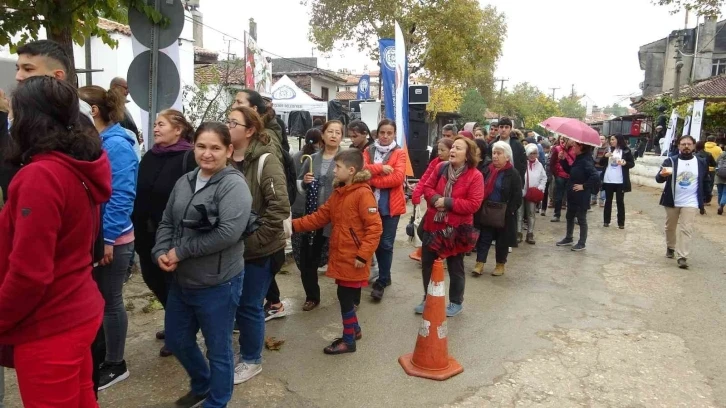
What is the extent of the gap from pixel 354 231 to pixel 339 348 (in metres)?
0.91

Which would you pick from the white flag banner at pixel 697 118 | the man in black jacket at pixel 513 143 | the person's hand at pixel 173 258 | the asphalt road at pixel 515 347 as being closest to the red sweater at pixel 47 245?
the person's hand at pixel 173 258

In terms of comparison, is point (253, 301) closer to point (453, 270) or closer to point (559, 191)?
point (453, 270)

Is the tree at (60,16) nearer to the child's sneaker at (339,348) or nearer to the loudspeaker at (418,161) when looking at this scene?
the child's sneaker at (339,348)

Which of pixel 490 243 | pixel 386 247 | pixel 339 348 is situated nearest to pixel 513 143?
pixel 490 243

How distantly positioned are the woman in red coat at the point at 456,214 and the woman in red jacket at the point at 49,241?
122 inches

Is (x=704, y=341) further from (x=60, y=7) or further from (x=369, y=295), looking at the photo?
(x=60, y=7)

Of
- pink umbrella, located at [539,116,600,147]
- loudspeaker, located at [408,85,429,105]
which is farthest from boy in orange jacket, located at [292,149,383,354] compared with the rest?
loudspeaker, located at [408,85,429,105]

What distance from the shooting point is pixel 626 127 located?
29531mm

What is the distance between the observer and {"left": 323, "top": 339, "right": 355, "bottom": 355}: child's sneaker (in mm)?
3984

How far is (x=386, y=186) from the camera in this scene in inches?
207

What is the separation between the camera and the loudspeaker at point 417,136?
46.0 ft

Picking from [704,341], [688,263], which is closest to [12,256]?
[704,341]

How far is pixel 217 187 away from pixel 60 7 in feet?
10.0

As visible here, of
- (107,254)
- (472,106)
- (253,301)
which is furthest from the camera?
(472,106)
